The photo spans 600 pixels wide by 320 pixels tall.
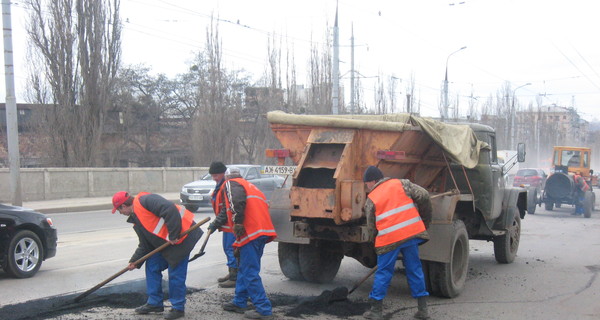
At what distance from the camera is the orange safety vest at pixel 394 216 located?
618 cm

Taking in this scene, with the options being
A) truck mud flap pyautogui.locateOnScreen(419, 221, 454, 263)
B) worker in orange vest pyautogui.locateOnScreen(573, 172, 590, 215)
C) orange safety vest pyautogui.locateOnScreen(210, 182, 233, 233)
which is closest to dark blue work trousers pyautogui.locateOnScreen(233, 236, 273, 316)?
orange safety vest pyautogui.locateOnScreen(210, 182, 233, 233)

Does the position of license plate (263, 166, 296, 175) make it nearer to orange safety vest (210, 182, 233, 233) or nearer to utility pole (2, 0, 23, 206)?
orange safety vest (210, 182, 233, 233)

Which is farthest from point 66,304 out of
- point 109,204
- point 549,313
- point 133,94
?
point 133,94

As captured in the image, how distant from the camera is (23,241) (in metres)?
8.49

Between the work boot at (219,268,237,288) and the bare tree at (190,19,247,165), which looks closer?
the work boot at (219,268,237,288)

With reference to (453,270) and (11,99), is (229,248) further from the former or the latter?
(11,99)

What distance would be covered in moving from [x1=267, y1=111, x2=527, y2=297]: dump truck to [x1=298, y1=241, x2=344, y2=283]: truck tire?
13mm

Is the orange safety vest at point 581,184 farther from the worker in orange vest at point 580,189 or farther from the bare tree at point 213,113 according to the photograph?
the bare tree at point 213,113

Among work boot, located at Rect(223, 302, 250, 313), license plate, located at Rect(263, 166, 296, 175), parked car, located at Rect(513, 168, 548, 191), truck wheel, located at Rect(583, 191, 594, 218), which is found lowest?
truck wheel, located at Rect(583, 191, 594, 218)

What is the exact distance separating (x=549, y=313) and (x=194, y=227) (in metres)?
4.09

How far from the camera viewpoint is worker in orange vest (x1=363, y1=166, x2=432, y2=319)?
6188 mm

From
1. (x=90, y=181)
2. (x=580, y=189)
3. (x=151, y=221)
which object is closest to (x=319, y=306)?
(x=151, y=221)

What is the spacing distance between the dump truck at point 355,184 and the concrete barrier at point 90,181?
57.0 ft

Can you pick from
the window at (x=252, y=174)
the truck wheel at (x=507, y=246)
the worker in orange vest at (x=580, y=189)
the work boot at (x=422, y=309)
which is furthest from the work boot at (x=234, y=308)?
the worker in orange vest at (x=580, y=189)
